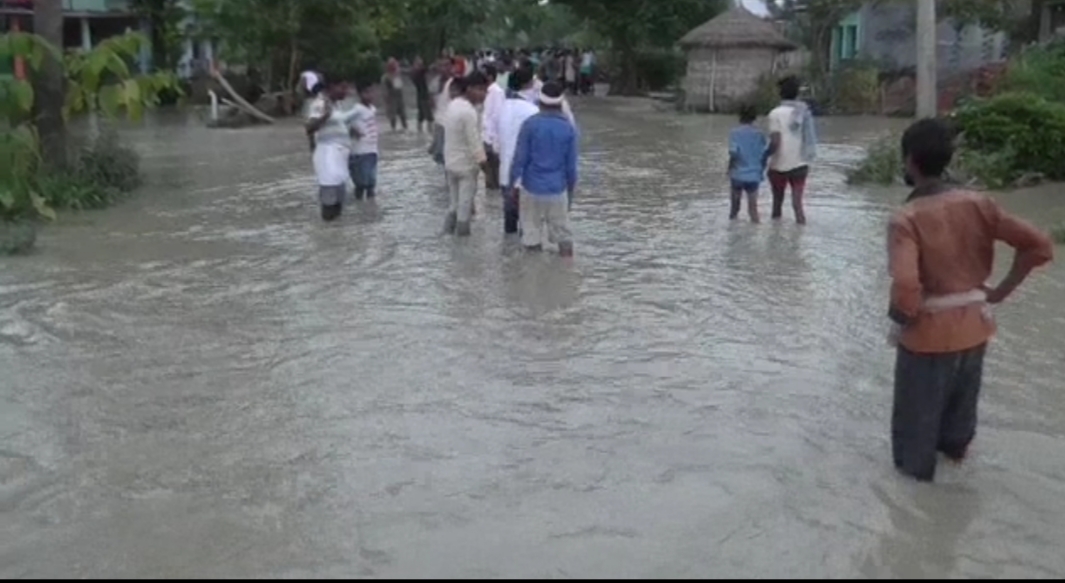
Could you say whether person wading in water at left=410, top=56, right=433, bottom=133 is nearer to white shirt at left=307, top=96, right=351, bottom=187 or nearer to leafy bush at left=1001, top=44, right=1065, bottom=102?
leafy bush at left=1001, top=44, right=1065, bottom=102

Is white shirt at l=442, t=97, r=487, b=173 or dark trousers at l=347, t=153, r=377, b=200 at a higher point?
white shirt at l=442, t=97, r=487, b=173

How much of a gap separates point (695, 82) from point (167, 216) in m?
21.8

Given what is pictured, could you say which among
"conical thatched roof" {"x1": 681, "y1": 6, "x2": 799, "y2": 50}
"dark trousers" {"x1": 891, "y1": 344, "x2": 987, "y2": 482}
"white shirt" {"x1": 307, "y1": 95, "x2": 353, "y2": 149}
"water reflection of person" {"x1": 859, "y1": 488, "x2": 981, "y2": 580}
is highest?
"conical thatched roof" {"x1": 681, "y1": 6, "x2": 799, "y2": 50}

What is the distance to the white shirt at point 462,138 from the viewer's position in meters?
12.6

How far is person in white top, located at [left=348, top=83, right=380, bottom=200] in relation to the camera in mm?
14923

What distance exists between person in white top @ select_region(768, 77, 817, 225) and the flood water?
0.63 m

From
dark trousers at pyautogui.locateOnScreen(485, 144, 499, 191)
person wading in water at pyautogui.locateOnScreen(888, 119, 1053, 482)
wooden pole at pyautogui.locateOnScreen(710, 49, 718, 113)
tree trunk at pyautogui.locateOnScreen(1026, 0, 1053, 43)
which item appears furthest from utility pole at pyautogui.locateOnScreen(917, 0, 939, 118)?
person wading in water at pyautogui.locateOnScreen(888, 119, 1053, 482)

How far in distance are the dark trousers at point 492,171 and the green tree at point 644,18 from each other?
2655 cm

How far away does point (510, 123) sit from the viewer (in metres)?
13.0

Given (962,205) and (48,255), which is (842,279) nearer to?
(962,205)

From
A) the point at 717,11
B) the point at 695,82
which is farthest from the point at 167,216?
the point at 717,11

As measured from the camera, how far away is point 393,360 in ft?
27.8

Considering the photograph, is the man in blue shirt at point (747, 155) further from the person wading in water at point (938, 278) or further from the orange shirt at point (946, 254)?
the orange shirt at point (946, 254)

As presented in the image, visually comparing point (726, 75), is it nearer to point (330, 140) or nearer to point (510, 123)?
point (330, 140)
